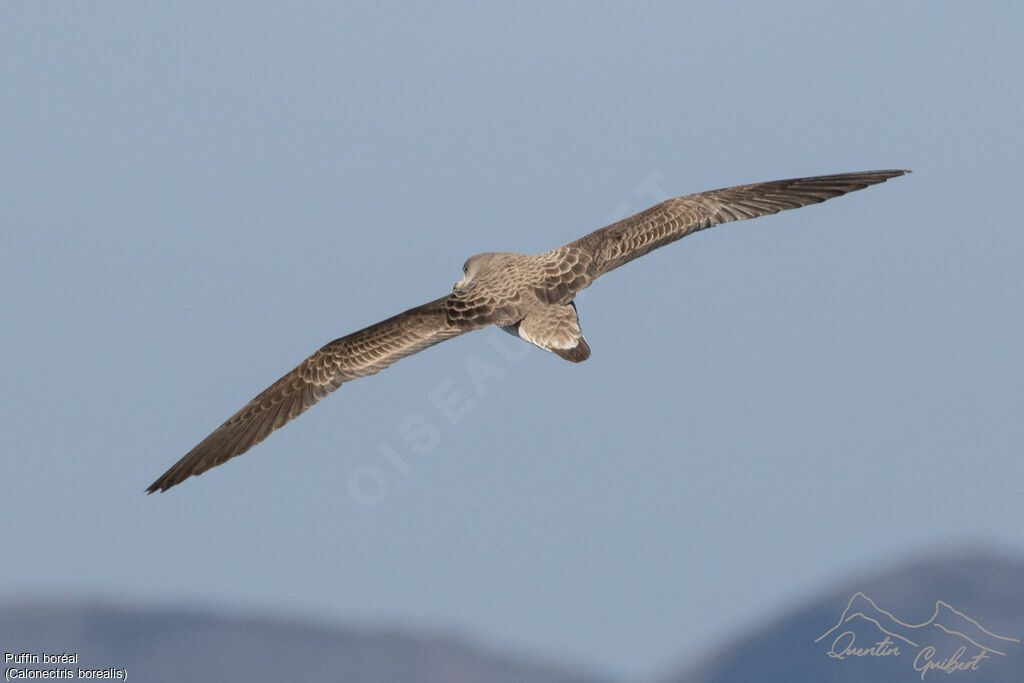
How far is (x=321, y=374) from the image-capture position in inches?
588

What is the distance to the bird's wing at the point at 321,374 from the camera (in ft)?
48.4

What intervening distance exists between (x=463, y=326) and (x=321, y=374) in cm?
185

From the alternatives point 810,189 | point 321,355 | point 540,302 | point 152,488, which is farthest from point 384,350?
point 810,189

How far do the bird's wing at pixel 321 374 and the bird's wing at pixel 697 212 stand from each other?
1864mm

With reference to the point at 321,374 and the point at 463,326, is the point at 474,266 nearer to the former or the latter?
the point at 463,326

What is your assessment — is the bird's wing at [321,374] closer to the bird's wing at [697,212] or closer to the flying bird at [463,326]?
the flying bird at [463,326]

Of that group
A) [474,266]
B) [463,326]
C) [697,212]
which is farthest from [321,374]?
[697,212]

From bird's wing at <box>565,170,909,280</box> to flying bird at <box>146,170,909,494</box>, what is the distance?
0.07 feet

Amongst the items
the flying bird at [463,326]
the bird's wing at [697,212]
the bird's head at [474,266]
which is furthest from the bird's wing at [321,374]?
the bird's wing at [697,212]

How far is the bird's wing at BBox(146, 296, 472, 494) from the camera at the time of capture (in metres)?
14.8

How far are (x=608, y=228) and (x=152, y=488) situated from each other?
644 centimetres

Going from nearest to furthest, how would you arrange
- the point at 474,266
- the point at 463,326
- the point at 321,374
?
the point at 463,326 < the point at 321,374 < the point at 474,266

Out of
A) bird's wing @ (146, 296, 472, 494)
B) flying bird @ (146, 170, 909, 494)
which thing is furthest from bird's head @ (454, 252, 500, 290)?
bird's wing @ (146, 296, 472, 494)

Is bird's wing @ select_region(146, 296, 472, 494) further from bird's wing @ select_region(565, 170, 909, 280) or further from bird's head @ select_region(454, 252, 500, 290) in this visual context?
bird's wing @ select_region(565, 170, 909, 280)
